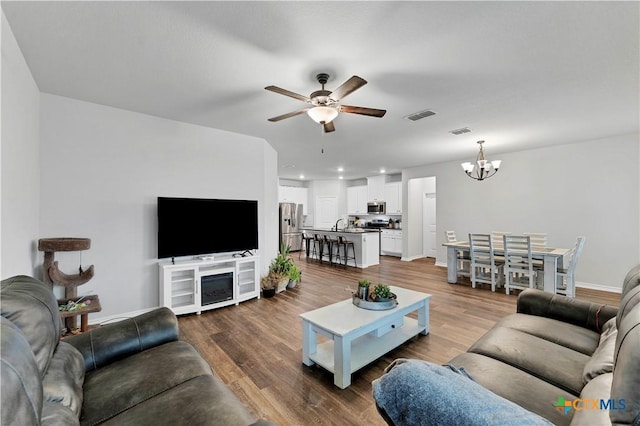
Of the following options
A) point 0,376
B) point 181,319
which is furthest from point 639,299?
point 181,319

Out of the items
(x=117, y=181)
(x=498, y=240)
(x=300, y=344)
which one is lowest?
(x=300, y=344)

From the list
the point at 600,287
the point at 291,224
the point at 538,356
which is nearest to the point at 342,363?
the point at 538,356

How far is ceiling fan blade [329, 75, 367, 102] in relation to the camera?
77.4 inches

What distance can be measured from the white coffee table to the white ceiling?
2.14 m

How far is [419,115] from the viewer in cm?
351

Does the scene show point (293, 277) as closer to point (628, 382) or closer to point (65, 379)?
point (65, 379)

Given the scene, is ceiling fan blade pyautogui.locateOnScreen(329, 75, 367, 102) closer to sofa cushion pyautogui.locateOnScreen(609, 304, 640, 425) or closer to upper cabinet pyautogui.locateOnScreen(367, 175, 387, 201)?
sofa cushion pyautogui.locateOnScreen(609, 304, 640, 425)

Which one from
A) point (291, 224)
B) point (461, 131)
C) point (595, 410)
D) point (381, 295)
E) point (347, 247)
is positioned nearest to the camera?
point (595, 410)

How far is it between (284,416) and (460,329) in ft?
7.34

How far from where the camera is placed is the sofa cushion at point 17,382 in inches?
26.4

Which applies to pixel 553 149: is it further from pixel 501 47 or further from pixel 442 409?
pixel 442 409

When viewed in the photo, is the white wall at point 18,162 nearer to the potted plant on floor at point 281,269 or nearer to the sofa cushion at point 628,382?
the potted plant on floor at point 281,269

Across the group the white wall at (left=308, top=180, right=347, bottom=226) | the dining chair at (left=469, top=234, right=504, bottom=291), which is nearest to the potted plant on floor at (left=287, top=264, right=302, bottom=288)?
the dining chair at (left=469, top=234, right=504, bottom=291)

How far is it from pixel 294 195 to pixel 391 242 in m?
3.81
